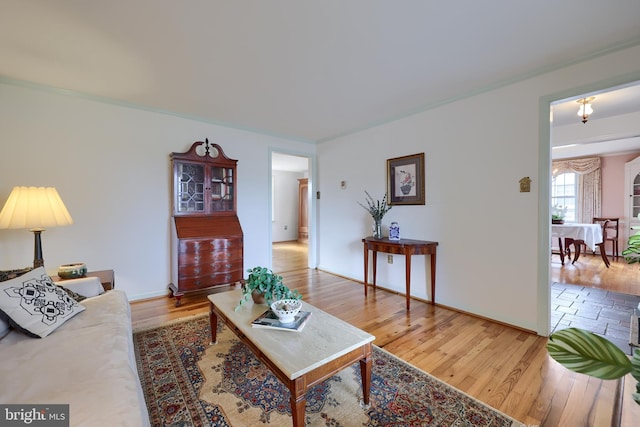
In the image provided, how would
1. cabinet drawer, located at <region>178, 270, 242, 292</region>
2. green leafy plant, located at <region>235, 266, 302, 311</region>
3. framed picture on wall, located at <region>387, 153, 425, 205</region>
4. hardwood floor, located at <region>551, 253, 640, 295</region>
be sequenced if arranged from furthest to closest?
hardwood floor, located at <region>551, 253, 640, 295</region>
framed picture on wall, located at <region>387, 153, 425, 205</region>
cabinet drawer, located at <region>178, 270, 242, 292</region>
green leafy plant, located at <region>235, 266, 302, 311</region>

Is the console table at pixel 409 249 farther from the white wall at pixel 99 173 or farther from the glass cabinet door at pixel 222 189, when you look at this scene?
the white wall at pixel 99 173

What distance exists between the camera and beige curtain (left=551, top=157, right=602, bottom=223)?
19.0 feet

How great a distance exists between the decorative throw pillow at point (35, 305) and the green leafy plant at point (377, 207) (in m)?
2.98

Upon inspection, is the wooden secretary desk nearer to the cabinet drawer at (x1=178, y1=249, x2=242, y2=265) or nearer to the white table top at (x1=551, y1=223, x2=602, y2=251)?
the cabinet drawer at (x1=178, y1=249, x2=242, y2=265)

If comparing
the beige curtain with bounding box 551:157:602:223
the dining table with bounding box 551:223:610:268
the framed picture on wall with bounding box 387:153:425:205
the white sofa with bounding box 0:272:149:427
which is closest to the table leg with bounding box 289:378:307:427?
the white sofa with bounding box 0:272:149:427

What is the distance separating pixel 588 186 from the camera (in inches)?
233

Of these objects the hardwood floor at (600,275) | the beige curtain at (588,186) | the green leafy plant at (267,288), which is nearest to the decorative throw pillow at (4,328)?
the green leafy plant at (267,288)

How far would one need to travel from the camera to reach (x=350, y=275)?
13.5 feet

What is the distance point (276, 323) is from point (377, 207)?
2.44 metres

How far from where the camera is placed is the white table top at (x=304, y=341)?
3.96 feet

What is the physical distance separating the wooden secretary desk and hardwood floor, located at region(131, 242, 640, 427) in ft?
1.21

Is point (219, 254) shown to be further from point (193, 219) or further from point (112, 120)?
point (112, 120)

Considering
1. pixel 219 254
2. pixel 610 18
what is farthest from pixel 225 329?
pixel 610 18

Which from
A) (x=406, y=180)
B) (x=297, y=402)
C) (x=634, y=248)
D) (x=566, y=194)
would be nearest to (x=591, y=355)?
(x=634, y=248)
